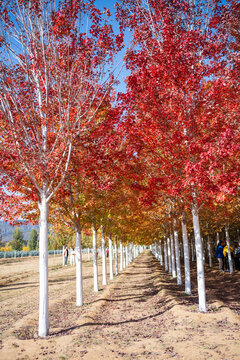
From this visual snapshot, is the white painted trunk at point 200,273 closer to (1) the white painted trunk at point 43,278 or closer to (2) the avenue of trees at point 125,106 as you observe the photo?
(2) the avenue of trees at point 125,106

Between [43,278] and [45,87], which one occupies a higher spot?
[45,87]

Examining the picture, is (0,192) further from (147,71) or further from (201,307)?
(201,307)

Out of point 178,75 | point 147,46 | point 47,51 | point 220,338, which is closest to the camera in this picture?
point 220,338

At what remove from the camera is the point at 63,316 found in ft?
30.2

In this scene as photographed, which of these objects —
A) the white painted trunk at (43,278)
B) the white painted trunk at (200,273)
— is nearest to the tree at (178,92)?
the white painted trunk at (200,273)

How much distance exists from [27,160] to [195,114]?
203 inches

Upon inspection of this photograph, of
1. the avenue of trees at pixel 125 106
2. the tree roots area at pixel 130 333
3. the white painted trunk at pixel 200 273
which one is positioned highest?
the avenue of trees at pixel 125 106

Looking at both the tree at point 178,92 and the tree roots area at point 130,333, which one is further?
the tree at point 178,92

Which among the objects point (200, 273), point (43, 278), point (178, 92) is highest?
point (178, 92)

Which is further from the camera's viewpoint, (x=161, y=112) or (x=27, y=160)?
(x=161, y=112)

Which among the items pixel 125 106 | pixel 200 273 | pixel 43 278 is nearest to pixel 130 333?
pixel 43 278

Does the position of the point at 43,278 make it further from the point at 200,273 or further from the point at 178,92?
the point at 178,92

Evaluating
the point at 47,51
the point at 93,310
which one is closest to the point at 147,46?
the point at 47,51

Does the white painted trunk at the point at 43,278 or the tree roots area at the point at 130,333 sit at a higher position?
the white painted trunk at the point at 43,278
